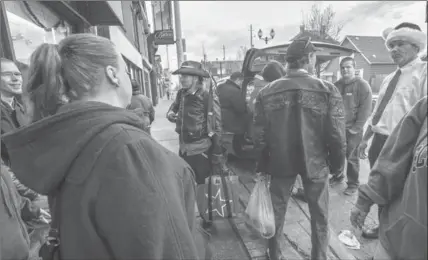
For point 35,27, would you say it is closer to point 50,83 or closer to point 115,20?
point 115,20

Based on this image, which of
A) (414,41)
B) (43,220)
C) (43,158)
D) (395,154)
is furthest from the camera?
(43,220)

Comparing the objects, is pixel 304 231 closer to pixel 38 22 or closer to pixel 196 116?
pixel 196 116

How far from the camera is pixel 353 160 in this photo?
13.7 ft

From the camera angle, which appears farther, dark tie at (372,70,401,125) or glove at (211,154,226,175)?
glove at (211,154,226,175)

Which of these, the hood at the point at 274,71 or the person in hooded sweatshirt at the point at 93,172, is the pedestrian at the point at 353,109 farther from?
the person in hooded sweatshirt at the point at 93,172

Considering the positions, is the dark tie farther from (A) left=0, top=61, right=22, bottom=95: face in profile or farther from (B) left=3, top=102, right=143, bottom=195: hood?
(A) left=0, top=61, right=22, bottom=95: face in profile

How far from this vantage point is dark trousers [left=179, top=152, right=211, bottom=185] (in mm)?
3465

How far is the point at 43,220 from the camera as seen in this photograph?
90.1 inches

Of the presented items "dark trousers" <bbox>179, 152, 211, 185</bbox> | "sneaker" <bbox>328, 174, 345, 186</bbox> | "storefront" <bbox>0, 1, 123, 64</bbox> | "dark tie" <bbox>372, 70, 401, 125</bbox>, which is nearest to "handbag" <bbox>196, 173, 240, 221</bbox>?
"dark trousers" <bbox>179, 152, 211, 185</bbox>

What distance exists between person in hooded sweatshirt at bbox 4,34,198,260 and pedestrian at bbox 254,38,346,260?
1604 millimetres

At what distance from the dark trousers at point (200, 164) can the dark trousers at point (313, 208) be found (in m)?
1.15

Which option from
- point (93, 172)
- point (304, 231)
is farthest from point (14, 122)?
point (304, 231)

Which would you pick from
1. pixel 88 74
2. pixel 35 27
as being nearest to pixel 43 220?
pixel 88 74

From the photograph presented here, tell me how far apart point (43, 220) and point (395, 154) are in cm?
271
